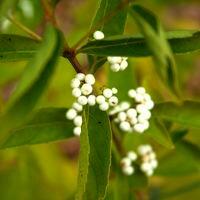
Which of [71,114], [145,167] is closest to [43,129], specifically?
[71,114]

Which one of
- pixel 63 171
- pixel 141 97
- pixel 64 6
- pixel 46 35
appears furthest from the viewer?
pixel 64 6

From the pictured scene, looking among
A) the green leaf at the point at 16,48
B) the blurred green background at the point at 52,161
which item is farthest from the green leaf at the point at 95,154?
the blurred green background at the point at 52,161

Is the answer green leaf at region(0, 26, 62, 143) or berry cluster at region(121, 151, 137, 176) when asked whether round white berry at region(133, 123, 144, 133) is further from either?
green leaf at region(0, 26, 62, 143)

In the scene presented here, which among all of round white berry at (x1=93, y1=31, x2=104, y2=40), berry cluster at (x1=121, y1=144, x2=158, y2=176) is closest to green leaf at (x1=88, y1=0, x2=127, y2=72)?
round white berry at (x1=93, y1=31, x2=104, y2=40)

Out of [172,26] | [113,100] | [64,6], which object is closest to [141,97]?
[113,100]

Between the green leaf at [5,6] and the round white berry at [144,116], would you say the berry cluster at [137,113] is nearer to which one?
the round white berry at [144,116]

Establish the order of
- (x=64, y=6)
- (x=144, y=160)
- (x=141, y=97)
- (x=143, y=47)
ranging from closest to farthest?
(x=143, y=47) < (x=141, y=97) < (x=144, y=160) < (x=64, y=6)

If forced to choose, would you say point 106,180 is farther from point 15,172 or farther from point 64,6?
point 64,6
